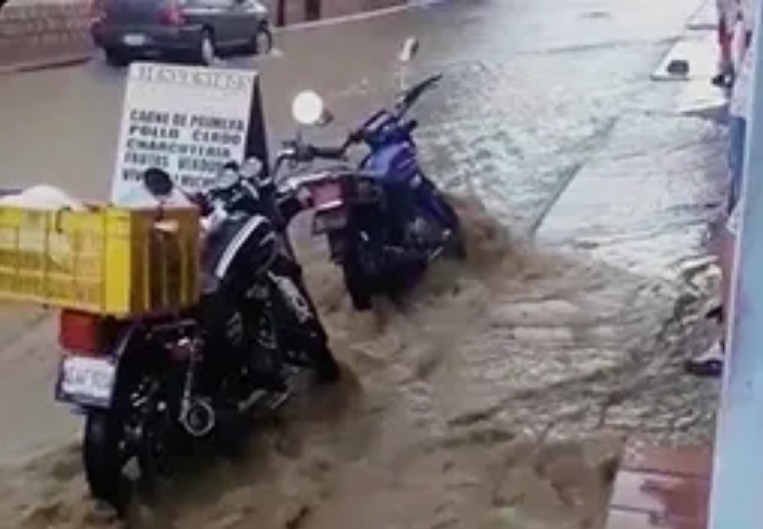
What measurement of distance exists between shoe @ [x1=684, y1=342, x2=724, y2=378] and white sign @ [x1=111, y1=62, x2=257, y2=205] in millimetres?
2173

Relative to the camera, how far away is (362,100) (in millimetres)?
15477

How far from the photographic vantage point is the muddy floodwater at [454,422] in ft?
17.8

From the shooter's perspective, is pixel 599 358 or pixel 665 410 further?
pixel 599 358

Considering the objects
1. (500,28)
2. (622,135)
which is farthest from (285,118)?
(500,28)

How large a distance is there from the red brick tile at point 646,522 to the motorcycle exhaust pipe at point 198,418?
2.07 meters

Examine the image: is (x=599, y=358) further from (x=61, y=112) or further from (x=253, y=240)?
(x=61, y=112)

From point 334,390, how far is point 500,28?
16.9m

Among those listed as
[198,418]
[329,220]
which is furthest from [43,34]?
[198,418]

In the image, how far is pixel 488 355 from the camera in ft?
23.3

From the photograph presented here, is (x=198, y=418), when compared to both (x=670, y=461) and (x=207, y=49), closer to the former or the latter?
(x=670, y=461)

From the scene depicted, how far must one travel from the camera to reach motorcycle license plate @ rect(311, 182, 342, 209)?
686cm

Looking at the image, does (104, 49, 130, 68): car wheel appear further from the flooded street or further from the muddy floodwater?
the muddy floodwater

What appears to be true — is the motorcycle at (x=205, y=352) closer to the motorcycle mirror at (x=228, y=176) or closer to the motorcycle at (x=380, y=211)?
the motorcycle mirror at (x=228, y=176)

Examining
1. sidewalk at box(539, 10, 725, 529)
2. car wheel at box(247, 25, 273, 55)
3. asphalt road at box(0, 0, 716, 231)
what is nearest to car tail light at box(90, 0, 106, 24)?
asphalt road at box(0, 0, 716, 231)
